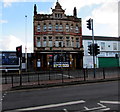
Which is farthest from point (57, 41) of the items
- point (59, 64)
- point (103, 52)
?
point (103, 52)

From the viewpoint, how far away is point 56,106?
22.2ft

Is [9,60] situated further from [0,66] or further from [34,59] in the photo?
[34,59]

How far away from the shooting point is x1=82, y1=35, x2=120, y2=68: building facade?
3866cm

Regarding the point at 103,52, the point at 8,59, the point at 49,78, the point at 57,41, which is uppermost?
the point at 57,41

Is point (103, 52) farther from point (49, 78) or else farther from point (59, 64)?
point (49, 78)

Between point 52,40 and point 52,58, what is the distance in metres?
4.86

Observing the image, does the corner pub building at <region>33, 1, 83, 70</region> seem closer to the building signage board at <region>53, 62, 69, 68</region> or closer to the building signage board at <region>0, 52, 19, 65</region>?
the building signage board at <region>53, 62, 69, 68</region>

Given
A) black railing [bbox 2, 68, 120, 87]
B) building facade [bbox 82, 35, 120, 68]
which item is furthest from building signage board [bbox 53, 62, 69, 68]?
black railing [bbox 2, 68, 120, 87]

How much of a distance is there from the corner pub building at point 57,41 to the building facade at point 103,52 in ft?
5.63

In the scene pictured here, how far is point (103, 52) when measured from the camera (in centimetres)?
3991

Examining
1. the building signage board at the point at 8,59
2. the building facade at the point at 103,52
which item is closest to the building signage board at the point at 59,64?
the building facade at the point at 103,52

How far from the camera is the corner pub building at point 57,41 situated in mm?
35750

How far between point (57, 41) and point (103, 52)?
13499mm

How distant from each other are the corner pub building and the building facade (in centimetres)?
172
